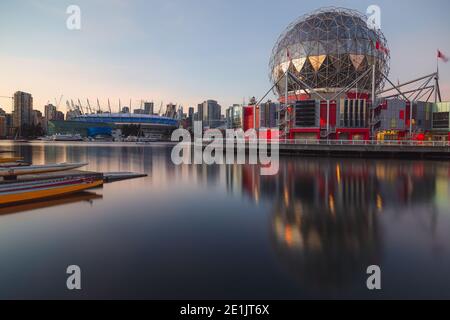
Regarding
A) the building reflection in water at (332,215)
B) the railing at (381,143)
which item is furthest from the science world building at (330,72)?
the building reflection in water at (332,215)

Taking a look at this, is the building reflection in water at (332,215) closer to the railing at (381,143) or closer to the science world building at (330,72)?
the railing at (381,143)

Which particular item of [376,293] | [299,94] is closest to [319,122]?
[299,94]

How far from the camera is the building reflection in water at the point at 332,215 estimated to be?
689 centimetres

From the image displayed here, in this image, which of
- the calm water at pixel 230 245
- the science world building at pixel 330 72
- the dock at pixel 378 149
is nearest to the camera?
the calm water at pixel 230 245

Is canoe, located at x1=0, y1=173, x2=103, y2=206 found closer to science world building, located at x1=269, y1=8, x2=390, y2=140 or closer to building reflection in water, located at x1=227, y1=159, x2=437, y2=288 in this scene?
building reflection in water, located at x1=227, y1=159, x2=437, y2=288

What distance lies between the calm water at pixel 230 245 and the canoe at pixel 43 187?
766 millimetres

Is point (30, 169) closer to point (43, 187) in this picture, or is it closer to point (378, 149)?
point (43, 187)

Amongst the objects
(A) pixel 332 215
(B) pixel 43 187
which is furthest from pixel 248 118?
(A) pixel 332 215

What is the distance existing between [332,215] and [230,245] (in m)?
5.12

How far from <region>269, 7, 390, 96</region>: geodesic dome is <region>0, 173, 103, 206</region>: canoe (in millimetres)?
44925

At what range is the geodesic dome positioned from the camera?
53.9 metres

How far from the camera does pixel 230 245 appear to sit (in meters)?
8.30

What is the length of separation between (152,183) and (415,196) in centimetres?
1672
